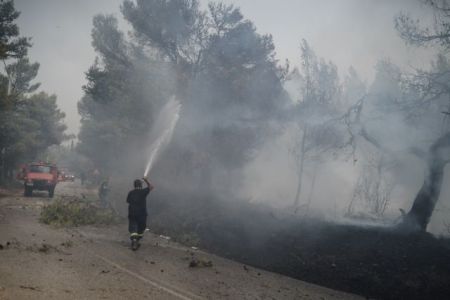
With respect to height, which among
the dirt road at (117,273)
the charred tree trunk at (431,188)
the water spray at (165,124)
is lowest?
the dirt road at (117,273)

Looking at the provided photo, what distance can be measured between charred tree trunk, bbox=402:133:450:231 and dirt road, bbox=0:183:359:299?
5.21m

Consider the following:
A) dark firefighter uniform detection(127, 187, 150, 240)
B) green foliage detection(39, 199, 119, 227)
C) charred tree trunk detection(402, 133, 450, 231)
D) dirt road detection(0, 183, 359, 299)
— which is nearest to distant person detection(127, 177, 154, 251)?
dark firefighter uniform detection(127, 187, 150, 240)

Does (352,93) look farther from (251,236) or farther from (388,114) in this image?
(251,236)

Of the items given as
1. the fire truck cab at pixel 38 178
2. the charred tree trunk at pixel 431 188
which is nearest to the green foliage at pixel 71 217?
the fire truck cab at pixel 38 178

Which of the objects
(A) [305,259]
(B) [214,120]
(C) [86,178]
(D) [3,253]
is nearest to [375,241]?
(A) [305,259]

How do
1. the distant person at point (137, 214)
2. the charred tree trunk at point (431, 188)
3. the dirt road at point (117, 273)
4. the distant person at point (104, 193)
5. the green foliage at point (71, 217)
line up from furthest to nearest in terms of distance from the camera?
the distant person at point (104, 193) < the green foliage at point (71, 217) < the charred tree trunk at point (431, 188) < the distant person at point (137, 214) < the dirt road at point (117, 273)

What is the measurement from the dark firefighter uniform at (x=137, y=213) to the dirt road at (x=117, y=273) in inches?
22.1

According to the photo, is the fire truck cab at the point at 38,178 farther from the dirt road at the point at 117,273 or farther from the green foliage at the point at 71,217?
the dirt road at the point at 117,273

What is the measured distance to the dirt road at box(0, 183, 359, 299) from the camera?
6.62 meters

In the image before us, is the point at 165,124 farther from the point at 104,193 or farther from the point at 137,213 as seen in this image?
the point at 137,213

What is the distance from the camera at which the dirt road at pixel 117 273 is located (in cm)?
662

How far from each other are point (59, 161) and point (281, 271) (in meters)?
144

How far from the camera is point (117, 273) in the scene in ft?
25.9

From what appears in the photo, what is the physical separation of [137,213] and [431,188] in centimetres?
948
